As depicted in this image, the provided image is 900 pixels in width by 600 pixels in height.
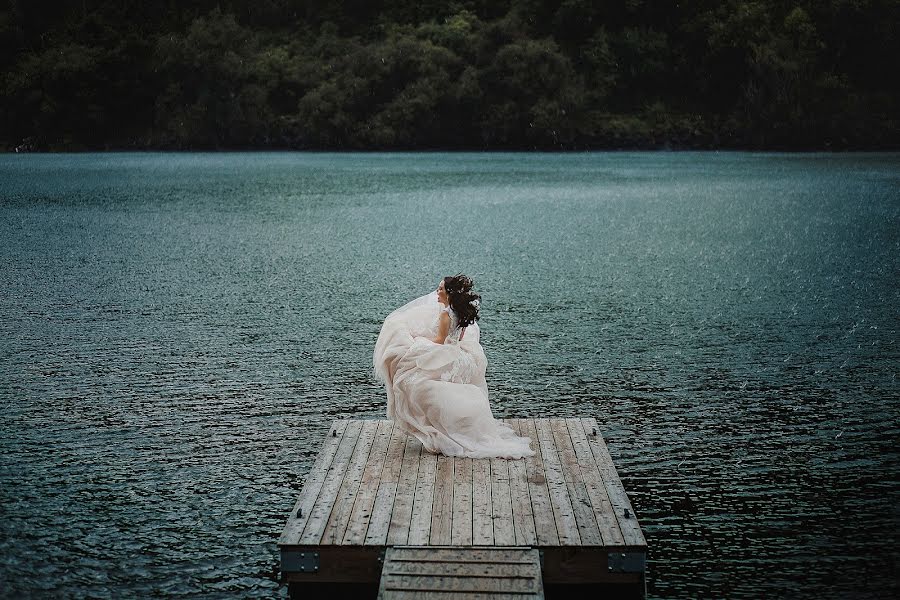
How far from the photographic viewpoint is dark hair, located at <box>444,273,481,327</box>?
787cm

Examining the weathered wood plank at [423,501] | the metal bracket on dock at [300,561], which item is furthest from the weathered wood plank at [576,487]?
the metal bracket on dock at [300,561]

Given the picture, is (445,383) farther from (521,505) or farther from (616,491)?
(616,491)

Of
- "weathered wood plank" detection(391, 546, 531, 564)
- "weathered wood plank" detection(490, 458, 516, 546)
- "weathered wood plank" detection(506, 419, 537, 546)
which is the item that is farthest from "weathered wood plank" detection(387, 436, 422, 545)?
"weathered wood plank" detection(506, 419, 537, 546)

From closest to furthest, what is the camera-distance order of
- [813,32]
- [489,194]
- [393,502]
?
[393,502] → [489,194] → [813,32]

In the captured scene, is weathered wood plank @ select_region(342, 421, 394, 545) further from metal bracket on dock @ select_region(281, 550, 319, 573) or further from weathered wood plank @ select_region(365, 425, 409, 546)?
metal bracket on dock @ select_region(281, 550, 319, 573)

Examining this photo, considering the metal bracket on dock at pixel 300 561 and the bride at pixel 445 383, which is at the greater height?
the bride at pixel 445 383

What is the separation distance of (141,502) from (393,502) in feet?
7.46

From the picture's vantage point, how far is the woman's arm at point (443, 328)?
795cm

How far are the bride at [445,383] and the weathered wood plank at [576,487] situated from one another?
0.28 meters

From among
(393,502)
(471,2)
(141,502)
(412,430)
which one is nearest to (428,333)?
(412,430)

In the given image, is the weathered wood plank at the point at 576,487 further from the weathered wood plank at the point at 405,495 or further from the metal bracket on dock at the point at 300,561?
the metal bracket on dock at the point at 300,561

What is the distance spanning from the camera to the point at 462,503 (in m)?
6.65

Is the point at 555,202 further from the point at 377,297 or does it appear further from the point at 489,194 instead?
the point at 377,297

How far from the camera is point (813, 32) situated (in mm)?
73000
